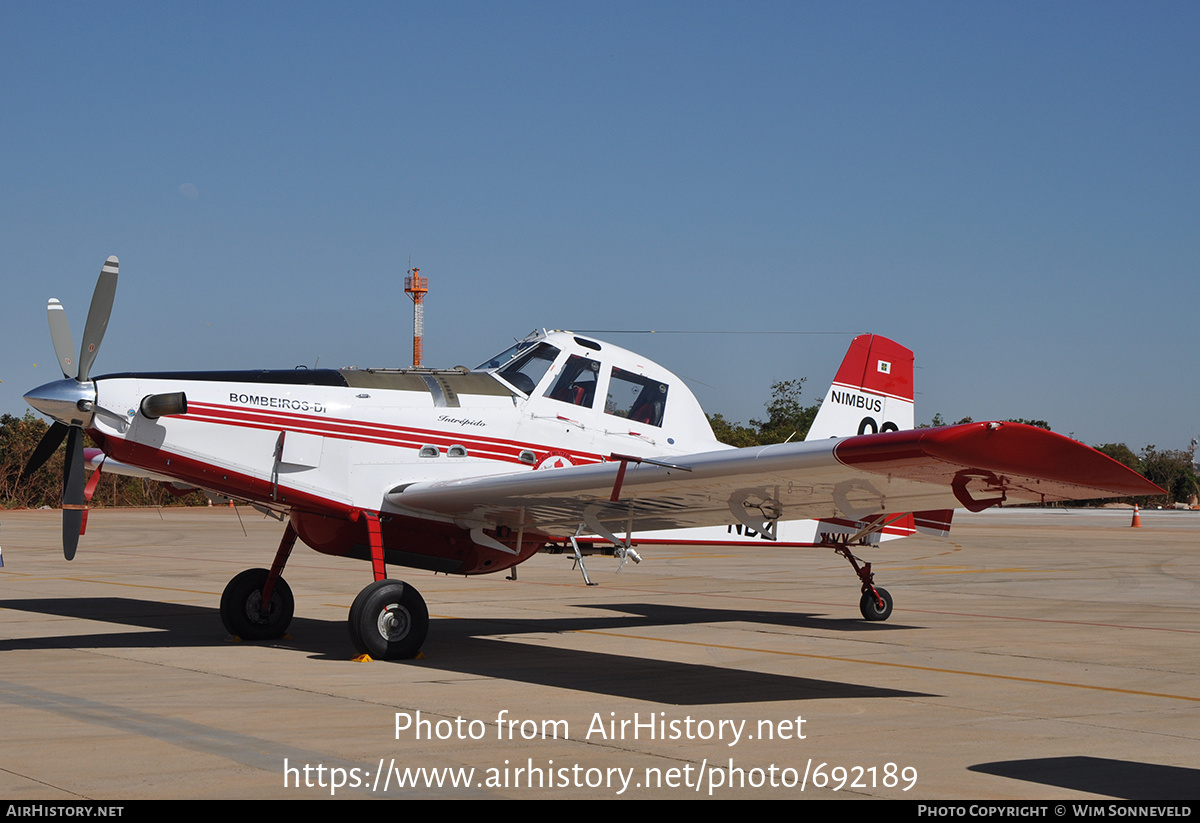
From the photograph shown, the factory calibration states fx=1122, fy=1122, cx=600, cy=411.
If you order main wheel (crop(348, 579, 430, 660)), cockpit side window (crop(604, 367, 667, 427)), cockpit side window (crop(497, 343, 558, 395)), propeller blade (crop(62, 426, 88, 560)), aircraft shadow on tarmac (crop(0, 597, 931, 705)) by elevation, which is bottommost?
aircraft shadow on tarmac (crop(0, 597, 931, 705))

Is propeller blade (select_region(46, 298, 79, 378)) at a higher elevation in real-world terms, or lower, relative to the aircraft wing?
higher

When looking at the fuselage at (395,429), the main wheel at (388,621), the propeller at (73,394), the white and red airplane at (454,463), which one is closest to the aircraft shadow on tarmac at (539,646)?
the main wheel at (388,621)

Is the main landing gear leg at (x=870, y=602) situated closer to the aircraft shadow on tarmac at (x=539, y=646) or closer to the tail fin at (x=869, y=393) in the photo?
the aircraft shadow on tarmac at (x=539, y=646)

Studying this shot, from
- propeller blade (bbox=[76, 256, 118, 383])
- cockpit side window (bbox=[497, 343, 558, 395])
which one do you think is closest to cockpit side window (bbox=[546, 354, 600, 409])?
cockpit side window (bbox=[497, 343, 558, 395])

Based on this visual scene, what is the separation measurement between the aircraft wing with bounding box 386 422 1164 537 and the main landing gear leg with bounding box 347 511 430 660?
0.67 meters

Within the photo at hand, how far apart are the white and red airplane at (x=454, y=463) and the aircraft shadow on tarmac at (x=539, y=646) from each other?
2.35 ft

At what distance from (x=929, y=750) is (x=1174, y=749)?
1.38 meters

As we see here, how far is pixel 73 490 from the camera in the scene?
9.36 metres

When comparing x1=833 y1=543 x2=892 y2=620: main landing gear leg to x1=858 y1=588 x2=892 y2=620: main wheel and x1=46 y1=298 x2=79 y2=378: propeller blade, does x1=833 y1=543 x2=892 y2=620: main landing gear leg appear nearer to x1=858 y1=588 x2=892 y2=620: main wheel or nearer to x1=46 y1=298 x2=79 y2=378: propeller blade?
x1=858 y1=588 x2=892 y2=620: main wheel

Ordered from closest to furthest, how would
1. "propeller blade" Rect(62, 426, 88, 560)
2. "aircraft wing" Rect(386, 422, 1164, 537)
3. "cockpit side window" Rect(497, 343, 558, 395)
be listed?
"aircraft wing" Rect(386, 422, 1164, 537)
"propeller blade" Rect(62, 426, 88, 560)
"cockpit side window" Rect(497, 343, 558, 395)

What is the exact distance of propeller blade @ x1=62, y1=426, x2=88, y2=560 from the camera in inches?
365

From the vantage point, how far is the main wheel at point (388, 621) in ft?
30.4

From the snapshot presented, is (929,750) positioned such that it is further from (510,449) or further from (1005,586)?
(1005,586)
